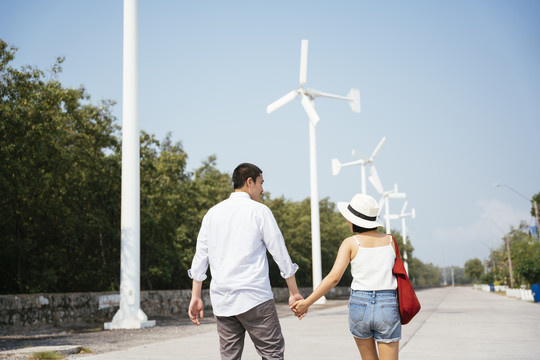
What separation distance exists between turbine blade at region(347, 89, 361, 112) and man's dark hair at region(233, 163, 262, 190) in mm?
31231

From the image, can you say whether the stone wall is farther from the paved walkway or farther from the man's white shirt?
the man's white shirt

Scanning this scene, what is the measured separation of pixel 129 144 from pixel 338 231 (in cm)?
4390

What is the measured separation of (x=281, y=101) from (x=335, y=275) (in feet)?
95.1

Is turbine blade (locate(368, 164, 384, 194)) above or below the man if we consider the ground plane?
above

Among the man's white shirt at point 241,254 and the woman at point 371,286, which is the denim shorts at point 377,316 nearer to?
the woman at point 371,286

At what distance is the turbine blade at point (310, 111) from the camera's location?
3129 centimetres

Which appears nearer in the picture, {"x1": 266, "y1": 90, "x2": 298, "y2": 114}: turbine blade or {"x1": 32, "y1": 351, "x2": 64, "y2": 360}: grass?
{"x1": 32, "y1": 351, "x2": 64, "y2": 360}: grass

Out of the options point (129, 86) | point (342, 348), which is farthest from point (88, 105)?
point (342, 348)

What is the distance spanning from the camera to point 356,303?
420 cm

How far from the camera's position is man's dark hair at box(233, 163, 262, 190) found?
14.3 ft

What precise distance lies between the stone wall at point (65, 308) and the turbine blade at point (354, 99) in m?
17.7

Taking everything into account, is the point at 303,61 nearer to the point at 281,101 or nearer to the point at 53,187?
the point at 281,101

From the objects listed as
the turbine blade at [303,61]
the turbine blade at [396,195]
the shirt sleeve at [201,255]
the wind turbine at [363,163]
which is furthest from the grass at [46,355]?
the turbine blade at [396,195]

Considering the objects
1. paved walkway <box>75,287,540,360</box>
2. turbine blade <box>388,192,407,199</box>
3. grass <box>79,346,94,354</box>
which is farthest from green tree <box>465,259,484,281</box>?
grass <box>79,346,94,354</box>
